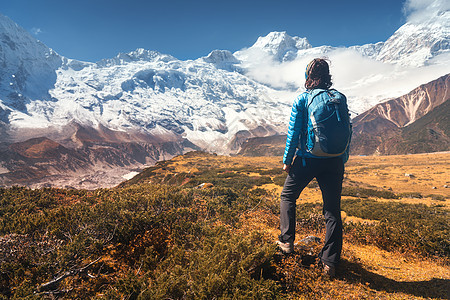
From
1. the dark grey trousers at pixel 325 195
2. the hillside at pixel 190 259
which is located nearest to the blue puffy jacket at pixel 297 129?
the dark grey trousers at pixel 325 195

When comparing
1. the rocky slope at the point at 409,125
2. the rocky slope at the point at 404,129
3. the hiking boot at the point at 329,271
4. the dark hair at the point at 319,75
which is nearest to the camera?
the hiking boot at the point at 329,271

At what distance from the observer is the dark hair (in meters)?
3.41

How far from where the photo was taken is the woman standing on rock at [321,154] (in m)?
3.03

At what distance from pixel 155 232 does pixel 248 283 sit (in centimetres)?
210

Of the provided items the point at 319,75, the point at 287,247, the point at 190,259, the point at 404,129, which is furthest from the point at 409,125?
Answer: the point at 190,259

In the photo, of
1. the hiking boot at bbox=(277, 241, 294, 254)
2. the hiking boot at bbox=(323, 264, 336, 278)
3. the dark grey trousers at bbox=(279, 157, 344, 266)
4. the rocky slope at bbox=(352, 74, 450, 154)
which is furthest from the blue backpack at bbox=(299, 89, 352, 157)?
the rocky slope at bbox=(352, 74, 450, 154)

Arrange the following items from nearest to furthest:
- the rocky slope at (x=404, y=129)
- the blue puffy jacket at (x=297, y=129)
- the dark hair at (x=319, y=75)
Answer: the blue puffy jacket at (x=297, y=129) < the dark hair at (x=319, y=75) < the rocky slope at (x=404, y=129)

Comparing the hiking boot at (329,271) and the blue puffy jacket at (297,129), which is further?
the blue puffy jacket at (297,129)

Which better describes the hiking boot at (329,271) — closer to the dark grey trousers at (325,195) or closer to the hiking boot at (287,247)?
the dark grey trousers at (325,195)

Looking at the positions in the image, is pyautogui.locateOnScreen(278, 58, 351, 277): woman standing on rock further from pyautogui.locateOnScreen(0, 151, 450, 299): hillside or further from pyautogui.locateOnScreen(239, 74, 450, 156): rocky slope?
pyautogui.locateOnScreen(239, 74, 450, 156): rocky slope

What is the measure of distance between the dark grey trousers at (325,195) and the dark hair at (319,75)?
3.83 ft

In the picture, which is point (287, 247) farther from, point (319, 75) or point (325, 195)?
point (319, 75)

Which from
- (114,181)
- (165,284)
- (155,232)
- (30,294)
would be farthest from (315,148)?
(114,181)

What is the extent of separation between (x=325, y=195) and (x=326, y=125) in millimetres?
1047
